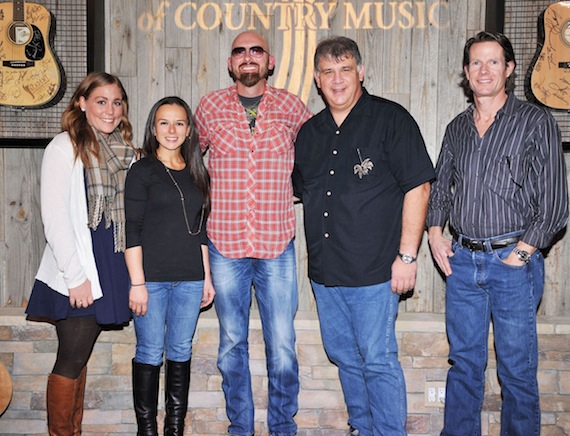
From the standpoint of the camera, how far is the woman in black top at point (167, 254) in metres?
2.89

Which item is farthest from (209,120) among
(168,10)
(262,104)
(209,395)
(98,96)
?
(209,395)

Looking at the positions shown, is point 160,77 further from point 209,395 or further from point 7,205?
point 209,395

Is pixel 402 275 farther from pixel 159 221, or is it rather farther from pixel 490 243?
pixel 159 221

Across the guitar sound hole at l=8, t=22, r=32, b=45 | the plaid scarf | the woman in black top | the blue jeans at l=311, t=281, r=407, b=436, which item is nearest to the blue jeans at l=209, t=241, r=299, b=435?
the woman in black top

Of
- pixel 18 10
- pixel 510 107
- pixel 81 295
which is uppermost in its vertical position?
pixel 18 10

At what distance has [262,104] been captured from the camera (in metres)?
3.13

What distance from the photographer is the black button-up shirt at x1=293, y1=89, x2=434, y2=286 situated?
2.85 m

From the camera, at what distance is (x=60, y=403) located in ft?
9.64

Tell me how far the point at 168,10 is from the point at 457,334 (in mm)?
2210

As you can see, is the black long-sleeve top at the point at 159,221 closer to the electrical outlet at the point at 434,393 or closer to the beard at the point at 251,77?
the beard at the point at 251,77

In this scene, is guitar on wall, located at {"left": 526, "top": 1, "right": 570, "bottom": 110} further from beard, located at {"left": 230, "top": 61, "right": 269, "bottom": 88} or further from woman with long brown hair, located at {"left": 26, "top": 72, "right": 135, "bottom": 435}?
woman with long brown hair, located at {"left": 26, "top": 72, "right": 135, "bottom": 435}

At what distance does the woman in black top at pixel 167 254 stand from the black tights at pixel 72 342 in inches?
8.5

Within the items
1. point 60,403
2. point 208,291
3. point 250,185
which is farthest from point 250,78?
point 60,403

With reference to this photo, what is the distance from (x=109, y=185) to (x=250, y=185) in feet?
2.05
